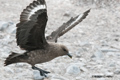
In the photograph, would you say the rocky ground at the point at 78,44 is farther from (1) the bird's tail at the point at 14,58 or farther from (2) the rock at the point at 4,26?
(1) the bird's tail at the point at 14,58

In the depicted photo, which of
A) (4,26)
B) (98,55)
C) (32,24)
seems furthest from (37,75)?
(4,26)

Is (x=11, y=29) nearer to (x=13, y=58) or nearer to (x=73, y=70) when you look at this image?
(x=73, y=70)

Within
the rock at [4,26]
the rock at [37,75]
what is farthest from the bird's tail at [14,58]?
the rock at [4,26]

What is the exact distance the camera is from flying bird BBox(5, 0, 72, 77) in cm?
532

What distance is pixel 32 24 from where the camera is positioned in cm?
539

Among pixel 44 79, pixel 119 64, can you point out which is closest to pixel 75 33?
pixel 119 64

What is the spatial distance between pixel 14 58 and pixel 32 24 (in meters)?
0.85

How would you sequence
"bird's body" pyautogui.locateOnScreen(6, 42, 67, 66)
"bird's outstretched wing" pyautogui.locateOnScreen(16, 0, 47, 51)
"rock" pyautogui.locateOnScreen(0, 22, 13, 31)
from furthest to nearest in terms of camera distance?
1. "rock" pyautogui.locateOnScreen(0, 22, 13, 31)
2. "bird's body" pyautogui.locateOnScreen(6, 42, 67, 66)
3. "bird's outstretched wing" pyautogui.locateOnScreen(16, 0, 47, 51)

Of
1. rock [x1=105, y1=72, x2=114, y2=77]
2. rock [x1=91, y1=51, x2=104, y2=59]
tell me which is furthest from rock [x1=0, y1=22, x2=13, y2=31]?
rock [x1=105, y1=72, x2=114, y2=77]

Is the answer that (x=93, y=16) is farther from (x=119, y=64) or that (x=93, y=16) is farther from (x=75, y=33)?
(x=119, y=64)

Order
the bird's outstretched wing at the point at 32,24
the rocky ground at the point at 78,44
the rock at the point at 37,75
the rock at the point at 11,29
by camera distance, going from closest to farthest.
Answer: the bird's outstretched wing at the point at 32,24 < the rock at the point at 37,75 < the rocky ground at the point at 78,44 < the rock at the point at 11,29

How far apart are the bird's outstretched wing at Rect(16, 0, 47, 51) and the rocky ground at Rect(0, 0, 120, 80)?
0.82 meters

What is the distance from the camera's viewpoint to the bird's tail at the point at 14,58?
5.86m

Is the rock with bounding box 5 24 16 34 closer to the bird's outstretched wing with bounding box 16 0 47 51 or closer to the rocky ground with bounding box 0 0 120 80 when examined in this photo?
the rocky ground with bounding box 0 0 120 80
